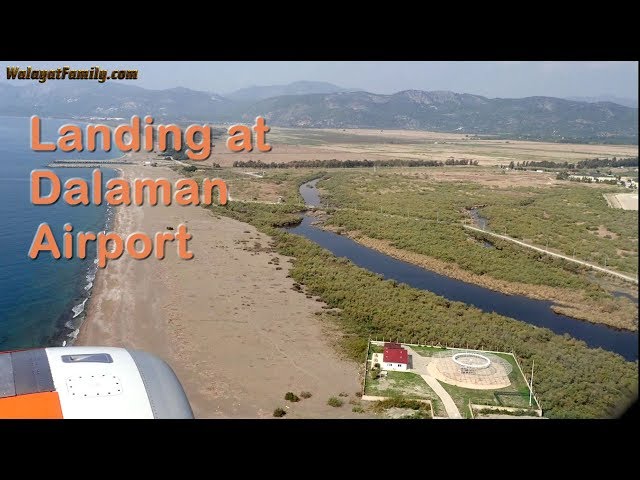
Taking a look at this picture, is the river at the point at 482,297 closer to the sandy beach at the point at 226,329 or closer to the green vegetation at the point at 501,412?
the green vegetation at the point at 501,412

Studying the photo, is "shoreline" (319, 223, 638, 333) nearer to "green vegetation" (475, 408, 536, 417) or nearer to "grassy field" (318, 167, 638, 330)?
"grassy field" (318, 167, 638, 330)

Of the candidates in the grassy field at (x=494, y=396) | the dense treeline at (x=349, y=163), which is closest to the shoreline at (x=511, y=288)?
the grassy field at (x=494, y=396)

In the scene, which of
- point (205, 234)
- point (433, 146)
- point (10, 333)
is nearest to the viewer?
point (10, 333)

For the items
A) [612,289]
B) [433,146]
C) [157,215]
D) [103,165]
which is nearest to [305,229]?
[157,215]

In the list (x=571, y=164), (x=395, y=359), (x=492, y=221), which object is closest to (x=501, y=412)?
(x=395, y=359)

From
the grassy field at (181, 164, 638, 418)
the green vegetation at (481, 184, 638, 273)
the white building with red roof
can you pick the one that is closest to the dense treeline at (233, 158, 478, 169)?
the green vegetation at (481, 184, 638, 273)
